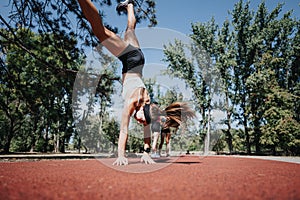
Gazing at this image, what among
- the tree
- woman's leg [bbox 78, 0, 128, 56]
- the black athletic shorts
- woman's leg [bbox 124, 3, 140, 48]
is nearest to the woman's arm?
the black athletic shorts

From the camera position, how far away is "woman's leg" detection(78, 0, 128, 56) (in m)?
2.94

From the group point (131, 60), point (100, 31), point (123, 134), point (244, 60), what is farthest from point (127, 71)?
point (244, 60)

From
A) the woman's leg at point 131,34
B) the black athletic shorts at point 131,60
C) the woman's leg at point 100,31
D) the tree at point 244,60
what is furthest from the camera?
the tree at point 244,60

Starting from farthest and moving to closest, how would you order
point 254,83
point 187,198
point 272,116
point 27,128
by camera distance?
point 27,128, point 254,83, point 272,116, point 187,198

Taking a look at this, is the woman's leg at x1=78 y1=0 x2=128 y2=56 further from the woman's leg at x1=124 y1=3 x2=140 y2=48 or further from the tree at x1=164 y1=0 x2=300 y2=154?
the tree at x1=164 y1=0 x2=300 y2=154

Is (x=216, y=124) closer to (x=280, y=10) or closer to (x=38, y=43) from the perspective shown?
(x=280, y=10)

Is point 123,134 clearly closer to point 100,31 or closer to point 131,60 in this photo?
point 131,60

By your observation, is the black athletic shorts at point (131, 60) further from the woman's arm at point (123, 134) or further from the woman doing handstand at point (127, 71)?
the woman's arm at point (123, 134)

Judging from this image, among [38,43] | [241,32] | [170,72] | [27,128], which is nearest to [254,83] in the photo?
[241,32]

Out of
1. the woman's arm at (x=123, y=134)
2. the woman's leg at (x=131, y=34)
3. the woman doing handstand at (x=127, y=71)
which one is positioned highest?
the woman's leg at (x=131, y=34)

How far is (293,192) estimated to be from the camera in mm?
1325

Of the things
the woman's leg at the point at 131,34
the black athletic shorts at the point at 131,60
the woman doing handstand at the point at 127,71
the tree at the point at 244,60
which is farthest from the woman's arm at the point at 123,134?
the tree at the point at 244,60

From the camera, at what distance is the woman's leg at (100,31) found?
2943 mm

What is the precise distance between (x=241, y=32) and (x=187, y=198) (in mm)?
25020
